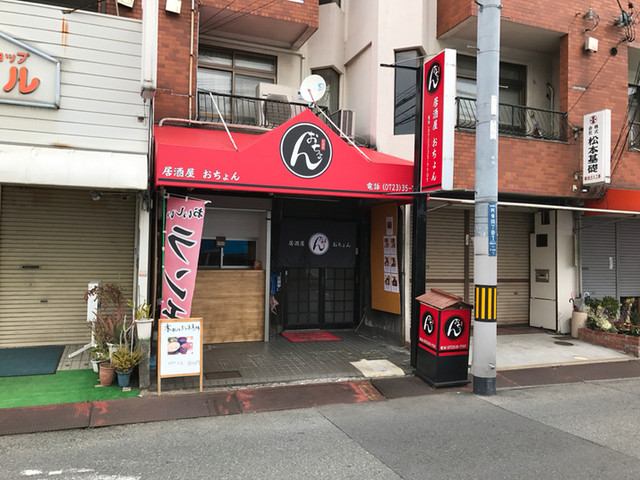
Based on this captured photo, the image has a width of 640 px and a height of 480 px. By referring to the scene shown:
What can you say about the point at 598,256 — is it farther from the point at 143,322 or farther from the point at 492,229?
the point at 143,322

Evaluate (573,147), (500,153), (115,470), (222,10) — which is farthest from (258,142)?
(573,147)

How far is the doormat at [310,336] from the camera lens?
34.4ft

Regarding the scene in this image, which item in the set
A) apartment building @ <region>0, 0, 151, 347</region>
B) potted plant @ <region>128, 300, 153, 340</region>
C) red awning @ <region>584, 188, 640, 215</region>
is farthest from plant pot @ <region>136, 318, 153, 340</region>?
red awning @ <region>584, 188, 640, 215</region>

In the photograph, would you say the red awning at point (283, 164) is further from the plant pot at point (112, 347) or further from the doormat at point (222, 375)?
the doormat at point (222, 375)

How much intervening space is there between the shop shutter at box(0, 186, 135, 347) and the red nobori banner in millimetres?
2472

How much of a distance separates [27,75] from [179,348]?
473 cm

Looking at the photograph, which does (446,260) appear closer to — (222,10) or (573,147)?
(573,147)

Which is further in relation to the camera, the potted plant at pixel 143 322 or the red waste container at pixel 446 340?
the red waste container at pixel 446 340

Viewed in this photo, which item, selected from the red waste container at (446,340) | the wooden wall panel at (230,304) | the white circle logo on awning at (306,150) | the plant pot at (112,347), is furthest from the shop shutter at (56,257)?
the red waste container at (446,340)

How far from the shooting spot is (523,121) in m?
12.4

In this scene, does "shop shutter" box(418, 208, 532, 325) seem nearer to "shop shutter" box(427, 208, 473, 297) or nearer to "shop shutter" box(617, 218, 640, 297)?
"shop shutter" box(427, 208, 473, 297)

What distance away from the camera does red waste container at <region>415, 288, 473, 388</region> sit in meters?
7.50

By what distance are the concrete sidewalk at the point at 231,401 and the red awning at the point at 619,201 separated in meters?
4.15

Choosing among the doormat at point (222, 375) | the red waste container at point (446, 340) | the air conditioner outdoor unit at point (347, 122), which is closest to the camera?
the red waste container at point (446, 340)
